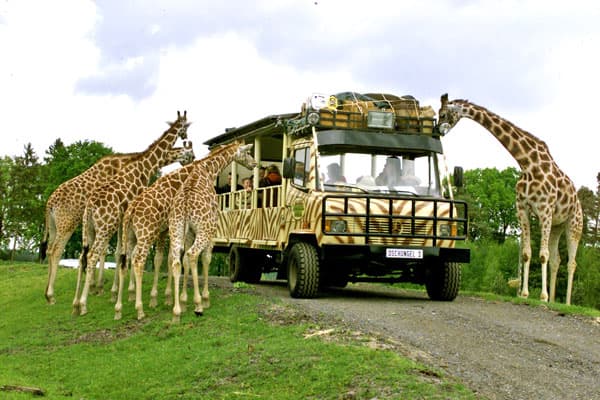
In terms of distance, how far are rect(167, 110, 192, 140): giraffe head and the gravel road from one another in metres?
4.46

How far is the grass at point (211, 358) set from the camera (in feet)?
28.9

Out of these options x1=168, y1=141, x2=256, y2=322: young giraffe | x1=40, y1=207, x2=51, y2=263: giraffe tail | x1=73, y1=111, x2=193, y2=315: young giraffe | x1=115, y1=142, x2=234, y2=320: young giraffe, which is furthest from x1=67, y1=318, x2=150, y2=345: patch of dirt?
x1=40, y1=207, x2=51, y2=263: giraffe tail

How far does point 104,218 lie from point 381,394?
8634 mm

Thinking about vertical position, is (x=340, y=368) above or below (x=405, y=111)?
below

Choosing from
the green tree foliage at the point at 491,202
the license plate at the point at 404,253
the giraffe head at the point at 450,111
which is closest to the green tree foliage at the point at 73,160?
the green tree foliage at the point at 491,202

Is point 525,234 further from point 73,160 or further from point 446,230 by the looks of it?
point 73,160

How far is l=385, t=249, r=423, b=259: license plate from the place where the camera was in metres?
14.3

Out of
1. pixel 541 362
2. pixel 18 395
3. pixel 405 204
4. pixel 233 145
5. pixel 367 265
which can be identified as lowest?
pixel 18 395

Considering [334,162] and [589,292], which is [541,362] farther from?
[589,292]

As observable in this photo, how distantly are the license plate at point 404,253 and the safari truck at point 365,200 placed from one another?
0.02 m

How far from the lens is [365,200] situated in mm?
14430

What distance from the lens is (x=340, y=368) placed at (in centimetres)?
909

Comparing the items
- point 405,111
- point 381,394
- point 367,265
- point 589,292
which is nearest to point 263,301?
point 367,265

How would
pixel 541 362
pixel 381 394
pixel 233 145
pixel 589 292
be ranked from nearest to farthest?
pixel 381 394 → pixel 541 362 → pixel 233 145 → pixel 589 292
